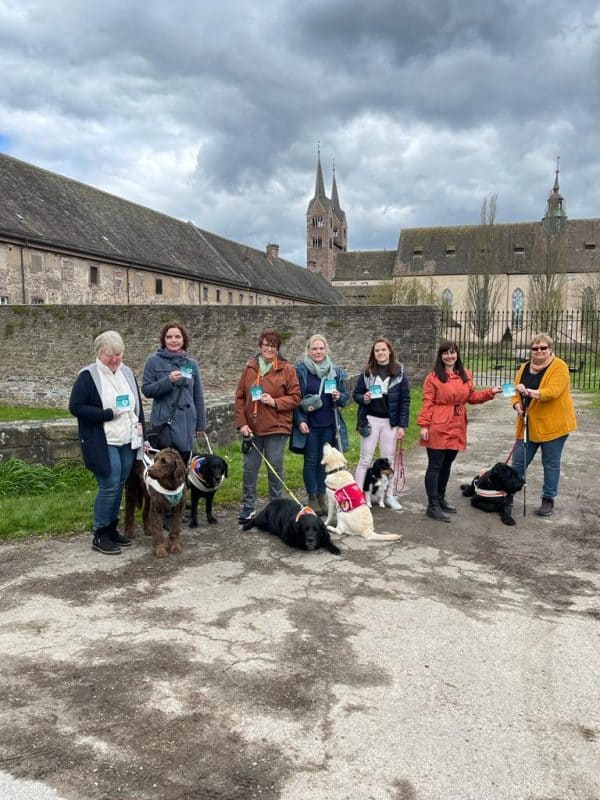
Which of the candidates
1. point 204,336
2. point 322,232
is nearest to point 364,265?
point 322,232

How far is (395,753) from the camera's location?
8.02 ft

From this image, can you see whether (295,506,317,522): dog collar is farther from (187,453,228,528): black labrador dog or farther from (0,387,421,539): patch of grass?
(0,387,421,539): patch of grass

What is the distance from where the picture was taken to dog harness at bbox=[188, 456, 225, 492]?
5473 mm

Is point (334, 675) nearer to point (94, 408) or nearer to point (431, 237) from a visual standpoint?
point (94, 408)

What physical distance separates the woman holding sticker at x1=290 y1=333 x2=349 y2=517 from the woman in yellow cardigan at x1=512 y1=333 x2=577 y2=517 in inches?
76.8

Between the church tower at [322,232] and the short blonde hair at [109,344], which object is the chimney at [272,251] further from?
the short blonde hair at [109,344]

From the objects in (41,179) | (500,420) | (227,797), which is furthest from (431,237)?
(227,797)

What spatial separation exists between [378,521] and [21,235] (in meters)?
26.2

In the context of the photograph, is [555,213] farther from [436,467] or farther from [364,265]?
[436,467]

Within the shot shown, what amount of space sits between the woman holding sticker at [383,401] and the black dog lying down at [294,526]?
1360 mm

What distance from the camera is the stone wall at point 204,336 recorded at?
19.3 meters

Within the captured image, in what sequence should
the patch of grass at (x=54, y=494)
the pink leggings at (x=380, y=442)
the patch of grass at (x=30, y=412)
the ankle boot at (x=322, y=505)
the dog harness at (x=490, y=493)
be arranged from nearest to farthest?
the patch of grass at (x=54, y=494)
the dog harness at (x=490, y=493)
the ankle boot at (x=322, y=505)
the pink leggings at (x=380, y=442)
the patch of grass at (x=30, y=412)

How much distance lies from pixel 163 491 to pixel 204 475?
67 cm

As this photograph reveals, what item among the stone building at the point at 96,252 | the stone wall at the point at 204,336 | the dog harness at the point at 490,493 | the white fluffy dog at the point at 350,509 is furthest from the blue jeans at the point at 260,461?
the stone building at the point at 96,252
